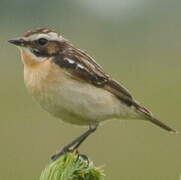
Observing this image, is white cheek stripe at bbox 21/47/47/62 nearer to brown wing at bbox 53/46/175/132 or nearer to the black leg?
brown wing at bbox 53/46/175/132

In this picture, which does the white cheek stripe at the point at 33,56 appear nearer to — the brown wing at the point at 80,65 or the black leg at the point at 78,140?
the brown wing at the point at 80,65

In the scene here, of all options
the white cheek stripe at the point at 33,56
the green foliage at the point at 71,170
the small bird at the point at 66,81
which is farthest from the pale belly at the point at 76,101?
the green foliage at the point at 71,170

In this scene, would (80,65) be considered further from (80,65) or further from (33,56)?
(33,56)

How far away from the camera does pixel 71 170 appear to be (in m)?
6.36

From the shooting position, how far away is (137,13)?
108 feet

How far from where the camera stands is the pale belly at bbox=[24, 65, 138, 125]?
8.79m

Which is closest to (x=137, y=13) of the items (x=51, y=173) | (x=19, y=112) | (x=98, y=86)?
(x=19, y=112)

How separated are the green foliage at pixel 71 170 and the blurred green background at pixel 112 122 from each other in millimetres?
6343

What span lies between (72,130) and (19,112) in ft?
6.11

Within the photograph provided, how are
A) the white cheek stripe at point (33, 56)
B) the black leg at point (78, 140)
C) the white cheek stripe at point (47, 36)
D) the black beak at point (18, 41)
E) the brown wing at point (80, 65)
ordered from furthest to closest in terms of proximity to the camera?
the brown wing at point (80, 65) → the white cheek stripe at point (33, 56) → the white cheek stripe at point (47, 36) → the black beak at point (18, 41) → the black leg at point (78, 140)

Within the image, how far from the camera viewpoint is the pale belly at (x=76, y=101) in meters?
8.79

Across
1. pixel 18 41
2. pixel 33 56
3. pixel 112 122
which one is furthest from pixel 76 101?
pixel 112 122

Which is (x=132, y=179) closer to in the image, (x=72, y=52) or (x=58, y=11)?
(x=72, y=52)

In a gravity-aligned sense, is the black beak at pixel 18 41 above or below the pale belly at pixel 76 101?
above
